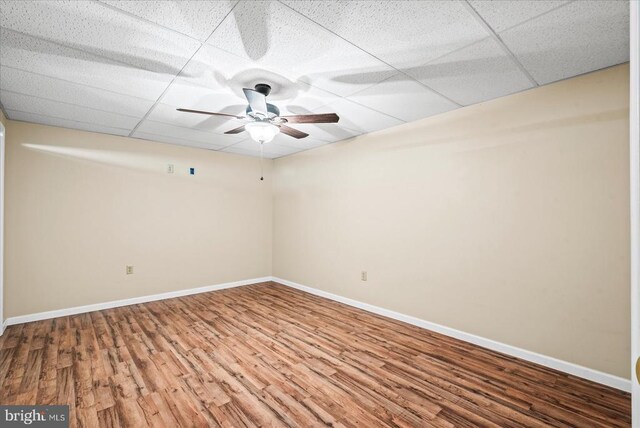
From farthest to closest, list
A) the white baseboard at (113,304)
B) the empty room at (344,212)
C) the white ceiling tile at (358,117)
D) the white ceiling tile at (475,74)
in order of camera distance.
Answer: the white baseboard at (113,304)
the white ceiling tile at (358,117)
the white ceiling tile at (475,74)
the empty room at (344,212)

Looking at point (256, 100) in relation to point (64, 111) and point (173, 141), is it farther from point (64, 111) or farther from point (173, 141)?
point (173, 141)

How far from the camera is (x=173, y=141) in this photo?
15.4 feet

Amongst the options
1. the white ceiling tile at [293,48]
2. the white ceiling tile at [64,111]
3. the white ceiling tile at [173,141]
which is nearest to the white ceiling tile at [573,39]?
the white ceiling tile at [293,48]

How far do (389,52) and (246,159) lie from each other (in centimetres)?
395

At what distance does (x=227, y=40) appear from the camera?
2104 mm

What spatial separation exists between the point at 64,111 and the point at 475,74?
4.16 metres

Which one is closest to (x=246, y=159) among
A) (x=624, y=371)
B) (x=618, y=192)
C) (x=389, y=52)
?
(x=389, y=52)

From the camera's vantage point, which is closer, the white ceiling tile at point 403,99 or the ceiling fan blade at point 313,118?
the ceiling fan blade at point 313,118

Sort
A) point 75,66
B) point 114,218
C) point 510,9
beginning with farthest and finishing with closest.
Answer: point 114,218 < point 75,66 < point 510,9

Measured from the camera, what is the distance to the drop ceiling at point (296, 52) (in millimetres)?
1841

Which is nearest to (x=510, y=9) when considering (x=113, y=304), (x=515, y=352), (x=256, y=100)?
(x=256, y=100)

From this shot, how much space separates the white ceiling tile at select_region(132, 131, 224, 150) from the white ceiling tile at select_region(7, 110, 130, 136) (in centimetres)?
19

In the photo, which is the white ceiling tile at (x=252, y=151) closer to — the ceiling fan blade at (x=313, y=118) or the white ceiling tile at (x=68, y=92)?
Answer: the white ceiling tile at (x=68, y=92)

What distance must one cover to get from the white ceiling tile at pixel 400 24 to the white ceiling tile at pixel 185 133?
274 cm
